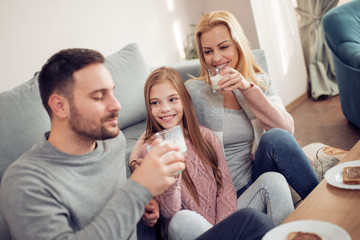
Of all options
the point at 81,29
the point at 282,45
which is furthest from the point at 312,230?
the point at 282,45

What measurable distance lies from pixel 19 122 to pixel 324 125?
2.57 metres

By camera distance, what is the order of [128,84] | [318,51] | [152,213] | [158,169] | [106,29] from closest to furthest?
[158,169], [152,213], [128,84], [106,29], [318,51]

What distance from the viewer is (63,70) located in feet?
3.99

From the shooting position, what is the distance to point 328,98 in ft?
14.0

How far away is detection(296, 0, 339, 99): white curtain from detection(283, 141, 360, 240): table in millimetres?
3173

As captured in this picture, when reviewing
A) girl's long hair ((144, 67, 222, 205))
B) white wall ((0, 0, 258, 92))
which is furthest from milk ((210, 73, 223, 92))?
white wall ((0, 0, 258, 92))

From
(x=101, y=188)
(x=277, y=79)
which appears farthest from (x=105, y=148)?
(x=277, y=79)

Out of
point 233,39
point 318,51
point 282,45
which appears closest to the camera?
point 233,39

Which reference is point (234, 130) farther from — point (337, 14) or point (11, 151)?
point (337, 14)

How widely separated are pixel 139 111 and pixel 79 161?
123cm

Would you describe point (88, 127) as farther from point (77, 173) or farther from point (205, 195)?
point (205, 195)

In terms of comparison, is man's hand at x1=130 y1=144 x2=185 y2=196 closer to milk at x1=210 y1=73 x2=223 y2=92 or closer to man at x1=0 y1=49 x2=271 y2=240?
man at x1=0 y1=49 x2=271 y2=240

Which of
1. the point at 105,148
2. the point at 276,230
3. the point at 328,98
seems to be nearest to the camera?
the point at 276,230

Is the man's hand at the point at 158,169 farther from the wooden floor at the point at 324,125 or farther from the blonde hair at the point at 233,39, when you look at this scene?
the wooden floor at the point at 324,125
